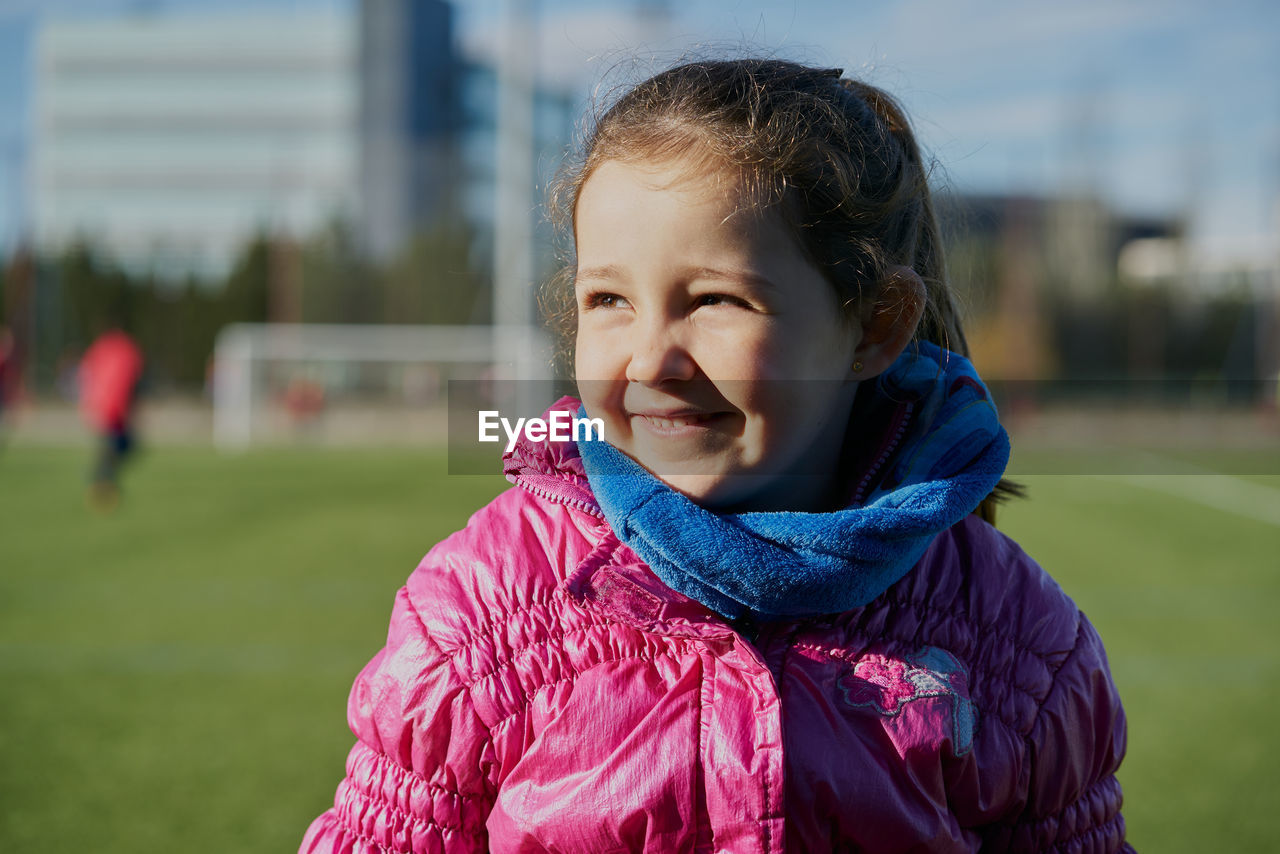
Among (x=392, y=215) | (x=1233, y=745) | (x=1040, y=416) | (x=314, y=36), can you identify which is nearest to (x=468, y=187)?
(x=392, y=215)

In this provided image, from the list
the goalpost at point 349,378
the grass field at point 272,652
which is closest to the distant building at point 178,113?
the goalpost at point 349,378

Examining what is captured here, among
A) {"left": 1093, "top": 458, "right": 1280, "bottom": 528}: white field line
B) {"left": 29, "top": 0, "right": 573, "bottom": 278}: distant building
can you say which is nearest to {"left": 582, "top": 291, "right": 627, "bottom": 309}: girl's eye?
{"left": 1093, "top": 458, "right": 1280, "bottom": 528}: white field line

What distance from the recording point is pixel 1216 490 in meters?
12.3

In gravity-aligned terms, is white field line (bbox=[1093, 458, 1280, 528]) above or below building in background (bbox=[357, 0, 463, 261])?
below

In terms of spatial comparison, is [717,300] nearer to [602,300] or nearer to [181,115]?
[602,300]

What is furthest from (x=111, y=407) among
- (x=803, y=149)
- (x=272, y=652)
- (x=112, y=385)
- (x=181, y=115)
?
(x=181, y=115)

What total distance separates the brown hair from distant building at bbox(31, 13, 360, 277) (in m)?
45.5

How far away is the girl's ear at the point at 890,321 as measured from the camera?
1.22 meters

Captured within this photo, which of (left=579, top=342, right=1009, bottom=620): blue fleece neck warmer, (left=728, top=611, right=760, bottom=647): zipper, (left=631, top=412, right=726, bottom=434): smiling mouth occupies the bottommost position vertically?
(left=728, top=611, right=760, bottom=647): zipper

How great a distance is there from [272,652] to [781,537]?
4332mm

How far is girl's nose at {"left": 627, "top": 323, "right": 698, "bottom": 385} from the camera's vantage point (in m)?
1.08

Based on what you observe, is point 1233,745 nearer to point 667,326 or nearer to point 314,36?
point 667,326

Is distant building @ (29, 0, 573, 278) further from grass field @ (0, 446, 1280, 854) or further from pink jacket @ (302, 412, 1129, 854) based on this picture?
pink jacket @ (302, 412, 1129, 854)

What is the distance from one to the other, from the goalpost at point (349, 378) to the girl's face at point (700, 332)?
16057 millimetres
